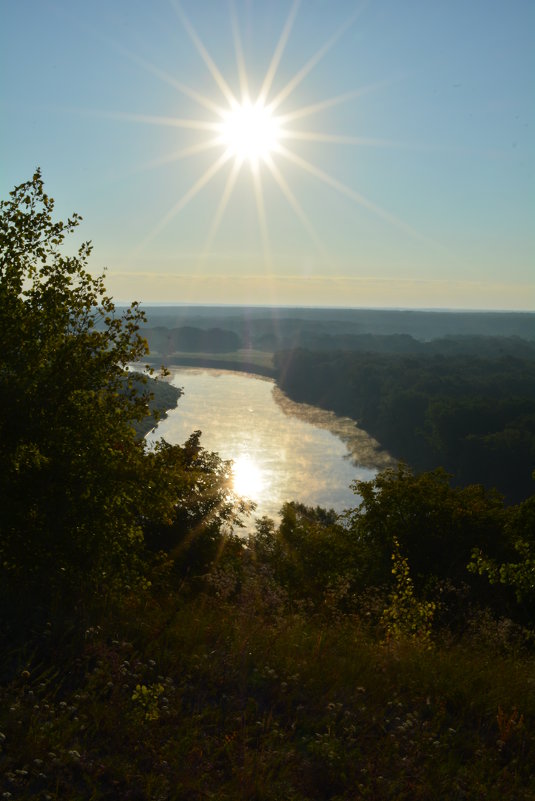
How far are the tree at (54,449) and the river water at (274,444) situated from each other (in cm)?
4218

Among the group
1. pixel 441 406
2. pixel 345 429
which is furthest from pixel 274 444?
pixel 441 406

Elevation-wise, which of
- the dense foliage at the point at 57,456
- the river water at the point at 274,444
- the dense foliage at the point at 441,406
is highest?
the dense foliage at the point at 57,456

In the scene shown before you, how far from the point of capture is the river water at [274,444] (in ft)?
198

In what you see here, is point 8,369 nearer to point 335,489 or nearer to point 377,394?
point 335,489

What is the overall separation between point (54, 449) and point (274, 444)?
72319mm

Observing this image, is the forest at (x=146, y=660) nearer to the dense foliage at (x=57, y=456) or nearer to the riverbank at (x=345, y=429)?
the dense foliage at (x=57, y=456)

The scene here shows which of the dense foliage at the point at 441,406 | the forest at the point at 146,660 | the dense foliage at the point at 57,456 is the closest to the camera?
the forest at the point at 146,660

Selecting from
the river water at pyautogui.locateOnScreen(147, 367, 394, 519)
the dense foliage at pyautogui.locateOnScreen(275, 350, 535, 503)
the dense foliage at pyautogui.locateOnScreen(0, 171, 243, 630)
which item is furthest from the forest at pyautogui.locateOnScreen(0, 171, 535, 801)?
the dense foliage at pyautogui.locateOnScreen(275, 350, 535, 503)

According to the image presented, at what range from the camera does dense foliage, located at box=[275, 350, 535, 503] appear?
69.7m

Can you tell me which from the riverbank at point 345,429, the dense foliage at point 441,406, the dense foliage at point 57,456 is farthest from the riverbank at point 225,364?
the dense foliage at point 57,456

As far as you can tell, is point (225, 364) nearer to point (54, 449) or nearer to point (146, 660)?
point (54, 449)

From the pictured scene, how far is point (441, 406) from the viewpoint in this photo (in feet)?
276

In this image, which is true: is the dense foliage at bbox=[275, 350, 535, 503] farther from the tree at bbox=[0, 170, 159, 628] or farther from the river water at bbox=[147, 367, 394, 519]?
the tree at bbox=[0, 170, 159, 628]

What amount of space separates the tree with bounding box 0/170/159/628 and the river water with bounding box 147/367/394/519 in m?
42.2
